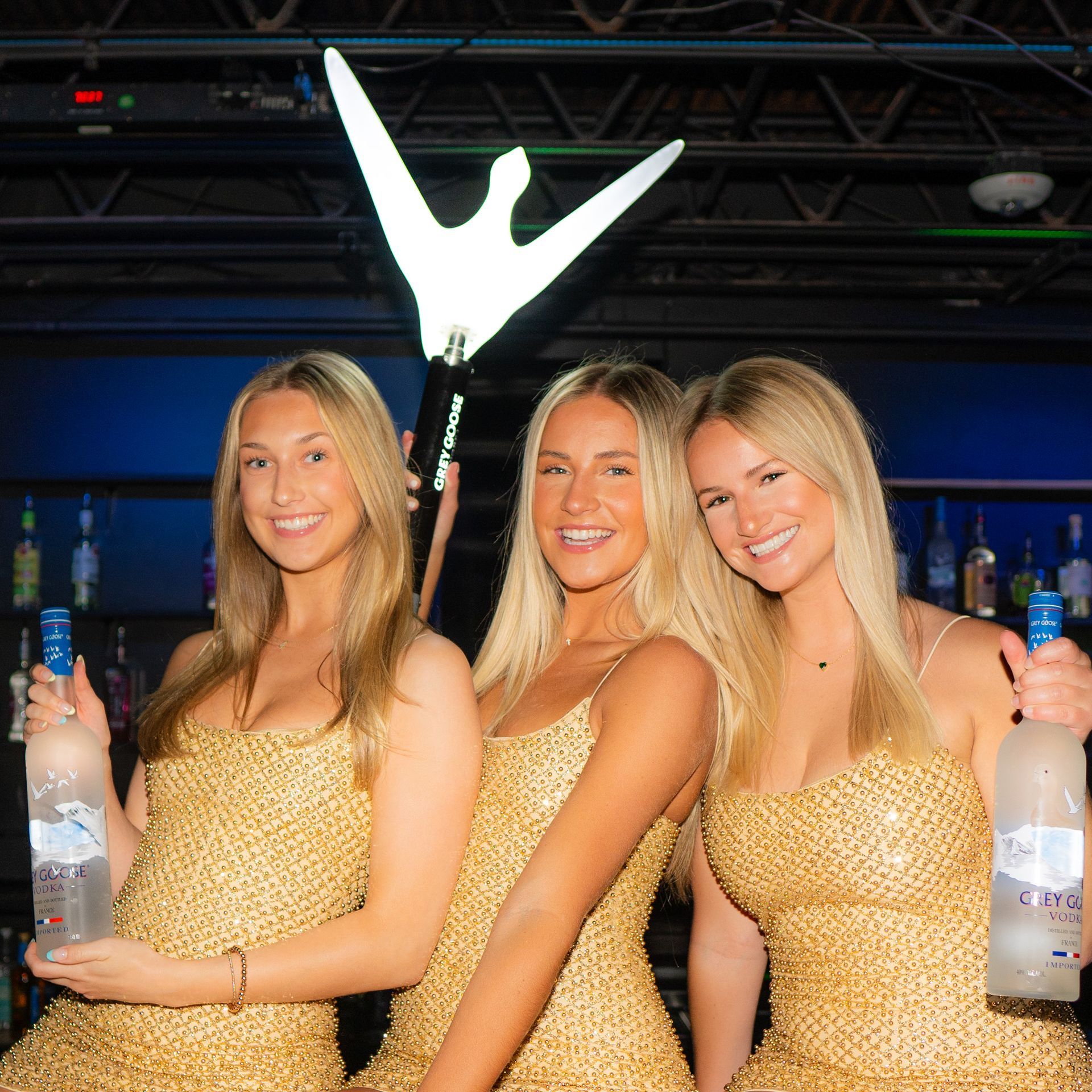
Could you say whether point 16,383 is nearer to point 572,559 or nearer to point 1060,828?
point 572,559

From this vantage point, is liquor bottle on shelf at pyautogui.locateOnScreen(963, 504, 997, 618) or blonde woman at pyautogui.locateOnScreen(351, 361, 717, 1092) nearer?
blonde woman at pyautogui.locateOnScreen(351, 361, 717, 1092)

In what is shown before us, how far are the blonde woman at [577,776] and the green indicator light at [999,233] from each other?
2.68 meters

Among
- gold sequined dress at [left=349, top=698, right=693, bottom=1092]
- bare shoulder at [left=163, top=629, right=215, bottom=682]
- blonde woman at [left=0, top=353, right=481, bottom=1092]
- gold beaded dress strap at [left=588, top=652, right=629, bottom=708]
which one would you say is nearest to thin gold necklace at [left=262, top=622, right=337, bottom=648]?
blonde woman at [left=0, top=353, right=481, bottom=1092]

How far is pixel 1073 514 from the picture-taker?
5.03 m

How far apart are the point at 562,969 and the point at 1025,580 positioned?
3.88 metres

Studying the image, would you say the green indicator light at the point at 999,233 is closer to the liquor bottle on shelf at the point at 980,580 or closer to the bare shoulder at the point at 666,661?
the liquor bottle on shelf at the point at 980,580

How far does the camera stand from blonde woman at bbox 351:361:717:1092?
58.6 inches

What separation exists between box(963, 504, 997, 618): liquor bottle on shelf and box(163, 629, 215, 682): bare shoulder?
3608 mm

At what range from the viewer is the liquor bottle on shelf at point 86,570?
4.91 metres

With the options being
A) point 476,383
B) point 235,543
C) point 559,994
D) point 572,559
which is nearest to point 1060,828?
point 559,994

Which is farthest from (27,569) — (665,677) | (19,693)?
(665,677)

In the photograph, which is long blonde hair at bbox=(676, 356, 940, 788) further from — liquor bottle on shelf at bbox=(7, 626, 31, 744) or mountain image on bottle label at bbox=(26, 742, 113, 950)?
liquor bottle on shelf at bbox=(7, 626, 31, 744)

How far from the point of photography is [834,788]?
5.85 feet

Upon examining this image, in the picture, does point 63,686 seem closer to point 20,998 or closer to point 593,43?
point 593,43
